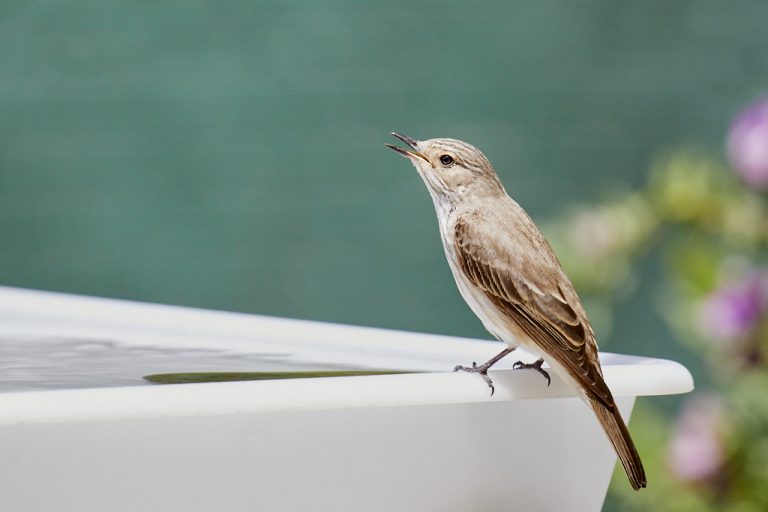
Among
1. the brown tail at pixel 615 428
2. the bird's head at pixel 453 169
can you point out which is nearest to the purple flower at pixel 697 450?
the bird's head at pixel 453 169

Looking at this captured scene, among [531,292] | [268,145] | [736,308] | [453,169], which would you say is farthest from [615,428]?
[268,145]

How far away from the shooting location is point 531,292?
248 cm

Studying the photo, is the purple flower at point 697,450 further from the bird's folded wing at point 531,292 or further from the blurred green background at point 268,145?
the bird's folded wing at point 531,292

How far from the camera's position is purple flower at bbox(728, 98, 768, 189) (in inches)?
171

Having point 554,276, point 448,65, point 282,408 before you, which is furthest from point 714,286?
point 282,408

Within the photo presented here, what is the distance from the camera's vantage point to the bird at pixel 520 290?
2084mm

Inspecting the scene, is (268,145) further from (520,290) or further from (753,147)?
(520,290)

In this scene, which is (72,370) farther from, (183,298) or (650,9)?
(650,9)

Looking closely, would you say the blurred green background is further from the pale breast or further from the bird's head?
the pale breast

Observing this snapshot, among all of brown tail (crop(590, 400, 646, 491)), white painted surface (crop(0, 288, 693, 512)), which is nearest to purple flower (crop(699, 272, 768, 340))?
white painted surface (crop(0, 288, 693, 512))

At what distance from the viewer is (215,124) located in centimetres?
653

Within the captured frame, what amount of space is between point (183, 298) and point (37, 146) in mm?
999

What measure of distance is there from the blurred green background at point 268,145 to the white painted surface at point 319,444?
446 cm

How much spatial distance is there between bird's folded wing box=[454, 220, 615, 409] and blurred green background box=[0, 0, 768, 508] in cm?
391
